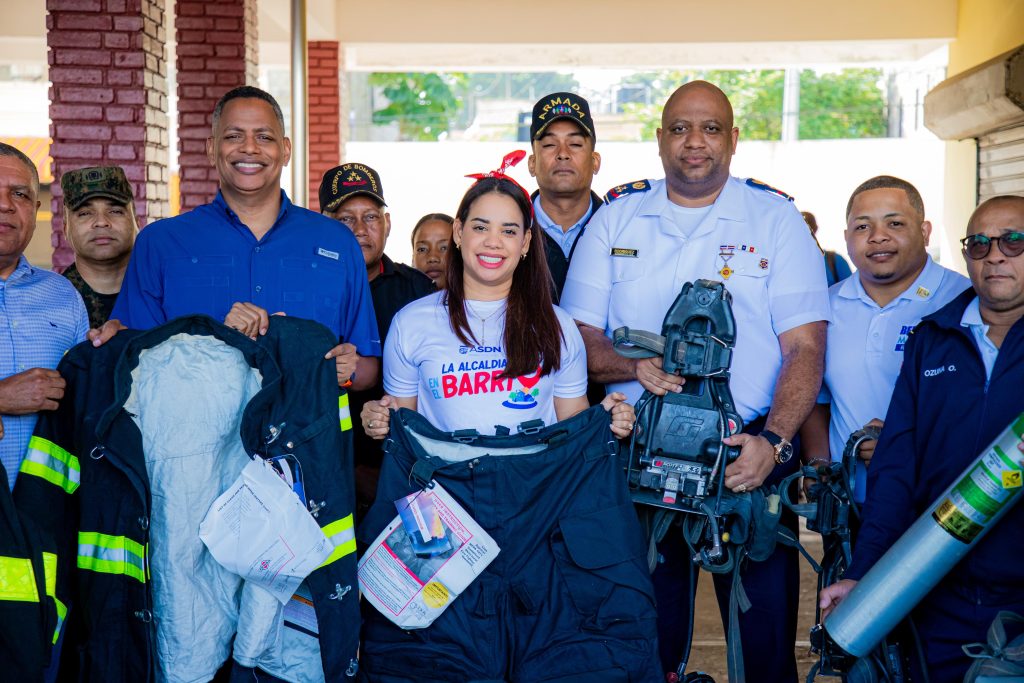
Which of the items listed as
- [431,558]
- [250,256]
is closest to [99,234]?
[250,256]

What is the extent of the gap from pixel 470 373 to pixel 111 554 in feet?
3.71

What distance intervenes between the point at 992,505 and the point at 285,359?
193 cm

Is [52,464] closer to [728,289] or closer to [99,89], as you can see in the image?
[728,289]

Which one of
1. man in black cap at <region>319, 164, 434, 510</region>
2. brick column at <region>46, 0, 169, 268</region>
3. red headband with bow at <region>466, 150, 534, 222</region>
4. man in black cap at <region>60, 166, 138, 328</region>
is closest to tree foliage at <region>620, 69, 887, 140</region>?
brick column at <region>46, 0, 169, 268</region>

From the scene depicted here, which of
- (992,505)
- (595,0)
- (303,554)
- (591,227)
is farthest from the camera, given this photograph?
(595,0)

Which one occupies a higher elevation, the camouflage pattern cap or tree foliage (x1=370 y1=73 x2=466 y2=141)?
tree foliage (x1=370 y1=73 x2=466 y2=141)

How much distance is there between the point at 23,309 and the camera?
9.75ft

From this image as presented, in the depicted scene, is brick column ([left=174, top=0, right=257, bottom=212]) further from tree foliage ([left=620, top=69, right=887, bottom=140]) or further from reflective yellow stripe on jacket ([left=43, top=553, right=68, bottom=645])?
tree foliage ([left=620, top=69, right=887, bottom=140])

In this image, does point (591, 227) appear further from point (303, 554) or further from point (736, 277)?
point (303, 554)

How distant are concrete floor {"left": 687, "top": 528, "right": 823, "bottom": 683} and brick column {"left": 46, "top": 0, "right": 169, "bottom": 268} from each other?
13.4ft

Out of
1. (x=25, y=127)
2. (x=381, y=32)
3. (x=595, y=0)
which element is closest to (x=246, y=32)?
(x=381, y=32)

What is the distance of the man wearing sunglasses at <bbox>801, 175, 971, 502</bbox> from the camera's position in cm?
341

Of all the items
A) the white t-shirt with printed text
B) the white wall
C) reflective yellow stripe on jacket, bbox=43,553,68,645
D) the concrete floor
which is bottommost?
the concrete floor

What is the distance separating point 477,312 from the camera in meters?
3.18
